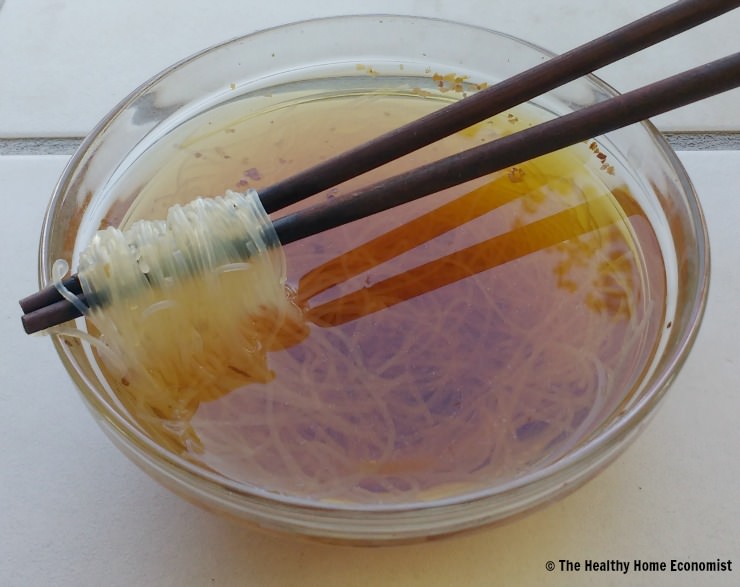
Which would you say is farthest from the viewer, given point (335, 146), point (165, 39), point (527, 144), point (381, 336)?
point (165, 39)

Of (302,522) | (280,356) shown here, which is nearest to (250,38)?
(280,356)

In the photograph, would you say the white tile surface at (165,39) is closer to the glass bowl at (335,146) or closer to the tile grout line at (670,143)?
the tile grout line at (670,143)

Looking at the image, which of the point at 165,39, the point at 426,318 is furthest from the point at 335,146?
the point at 165,39

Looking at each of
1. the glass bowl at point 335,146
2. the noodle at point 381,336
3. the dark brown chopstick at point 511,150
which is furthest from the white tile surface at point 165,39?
the dark brown chopstick at point 511,150

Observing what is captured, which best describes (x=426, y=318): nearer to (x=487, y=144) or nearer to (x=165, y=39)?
(x=487, y=144)

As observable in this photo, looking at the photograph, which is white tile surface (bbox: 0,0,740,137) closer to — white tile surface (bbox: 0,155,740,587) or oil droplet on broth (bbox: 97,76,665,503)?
oil droplet on broth (bbox: 97,76,665,503)

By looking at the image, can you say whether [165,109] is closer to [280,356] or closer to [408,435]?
[280,356]
